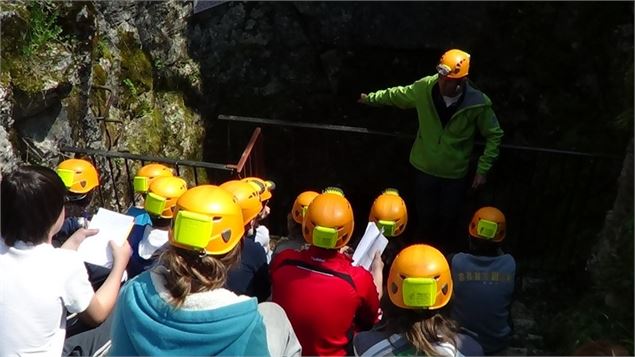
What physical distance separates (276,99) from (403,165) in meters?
1.80

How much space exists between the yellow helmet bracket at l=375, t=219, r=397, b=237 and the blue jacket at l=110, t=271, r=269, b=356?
252cm

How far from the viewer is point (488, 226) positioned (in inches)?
181

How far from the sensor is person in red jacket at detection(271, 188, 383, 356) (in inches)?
140

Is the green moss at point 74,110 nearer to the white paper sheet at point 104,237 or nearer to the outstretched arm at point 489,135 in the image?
the white paper sheet at point 104,237

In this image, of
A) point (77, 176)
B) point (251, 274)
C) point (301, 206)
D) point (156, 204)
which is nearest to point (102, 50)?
point (77, 176)

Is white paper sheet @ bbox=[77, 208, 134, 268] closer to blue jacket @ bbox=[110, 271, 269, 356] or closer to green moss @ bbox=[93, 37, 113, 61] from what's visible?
blue jacket @ bbox=[110, 271, 269, 356]

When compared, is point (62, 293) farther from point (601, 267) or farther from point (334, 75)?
point (334, 75)

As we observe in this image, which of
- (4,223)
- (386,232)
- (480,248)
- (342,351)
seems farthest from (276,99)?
(4,223)

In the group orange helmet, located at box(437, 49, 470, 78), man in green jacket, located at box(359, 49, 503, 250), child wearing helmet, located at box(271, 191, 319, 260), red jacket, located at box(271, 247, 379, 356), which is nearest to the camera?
red jacket, located at box(271, 247, 379, 356)

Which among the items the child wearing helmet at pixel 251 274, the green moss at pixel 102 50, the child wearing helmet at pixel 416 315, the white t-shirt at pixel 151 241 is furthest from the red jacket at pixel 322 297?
the green moss at pixel 102 50

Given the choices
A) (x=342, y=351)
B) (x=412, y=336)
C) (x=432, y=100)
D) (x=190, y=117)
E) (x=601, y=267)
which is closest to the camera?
(x=412, y=336)

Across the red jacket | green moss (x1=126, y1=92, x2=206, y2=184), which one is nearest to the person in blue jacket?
the red jacket

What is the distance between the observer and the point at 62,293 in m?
2.94

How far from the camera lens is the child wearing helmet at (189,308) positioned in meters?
2.49
